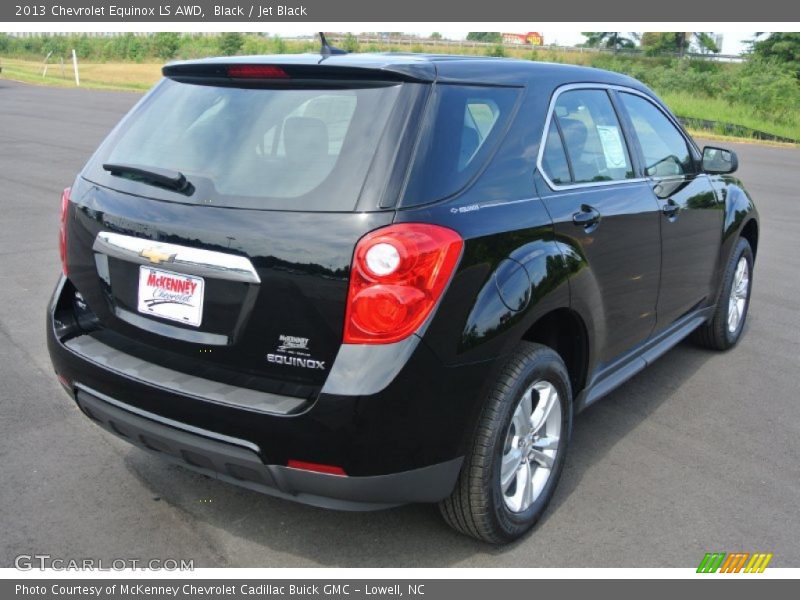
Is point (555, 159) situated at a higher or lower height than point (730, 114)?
higher

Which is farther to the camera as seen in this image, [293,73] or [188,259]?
[293,73]

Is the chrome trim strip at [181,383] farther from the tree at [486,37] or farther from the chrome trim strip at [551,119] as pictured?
the tree at [486,37]

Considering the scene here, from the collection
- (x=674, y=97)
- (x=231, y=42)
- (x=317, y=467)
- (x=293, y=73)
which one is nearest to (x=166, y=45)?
(x=231, y=42)

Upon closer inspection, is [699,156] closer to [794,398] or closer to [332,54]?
[794,398]

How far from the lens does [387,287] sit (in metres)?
2.52

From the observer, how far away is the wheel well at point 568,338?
131 inches

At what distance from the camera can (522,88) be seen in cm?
330

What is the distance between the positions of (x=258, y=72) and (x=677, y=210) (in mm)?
2456

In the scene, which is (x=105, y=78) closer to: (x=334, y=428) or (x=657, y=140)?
(x=657, y=140)

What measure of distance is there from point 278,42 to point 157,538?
160ft

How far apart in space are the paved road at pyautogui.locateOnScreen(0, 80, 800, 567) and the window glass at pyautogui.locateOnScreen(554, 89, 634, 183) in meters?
1.38

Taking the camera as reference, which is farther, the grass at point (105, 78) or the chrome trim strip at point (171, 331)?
the grass at point (105, 78)

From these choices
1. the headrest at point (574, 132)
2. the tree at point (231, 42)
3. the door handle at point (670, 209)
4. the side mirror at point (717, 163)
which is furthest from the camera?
the tree at point (231, 42)

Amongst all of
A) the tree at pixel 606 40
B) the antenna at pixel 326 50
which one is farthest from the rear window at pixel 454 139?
the tree at pixel 606 40
